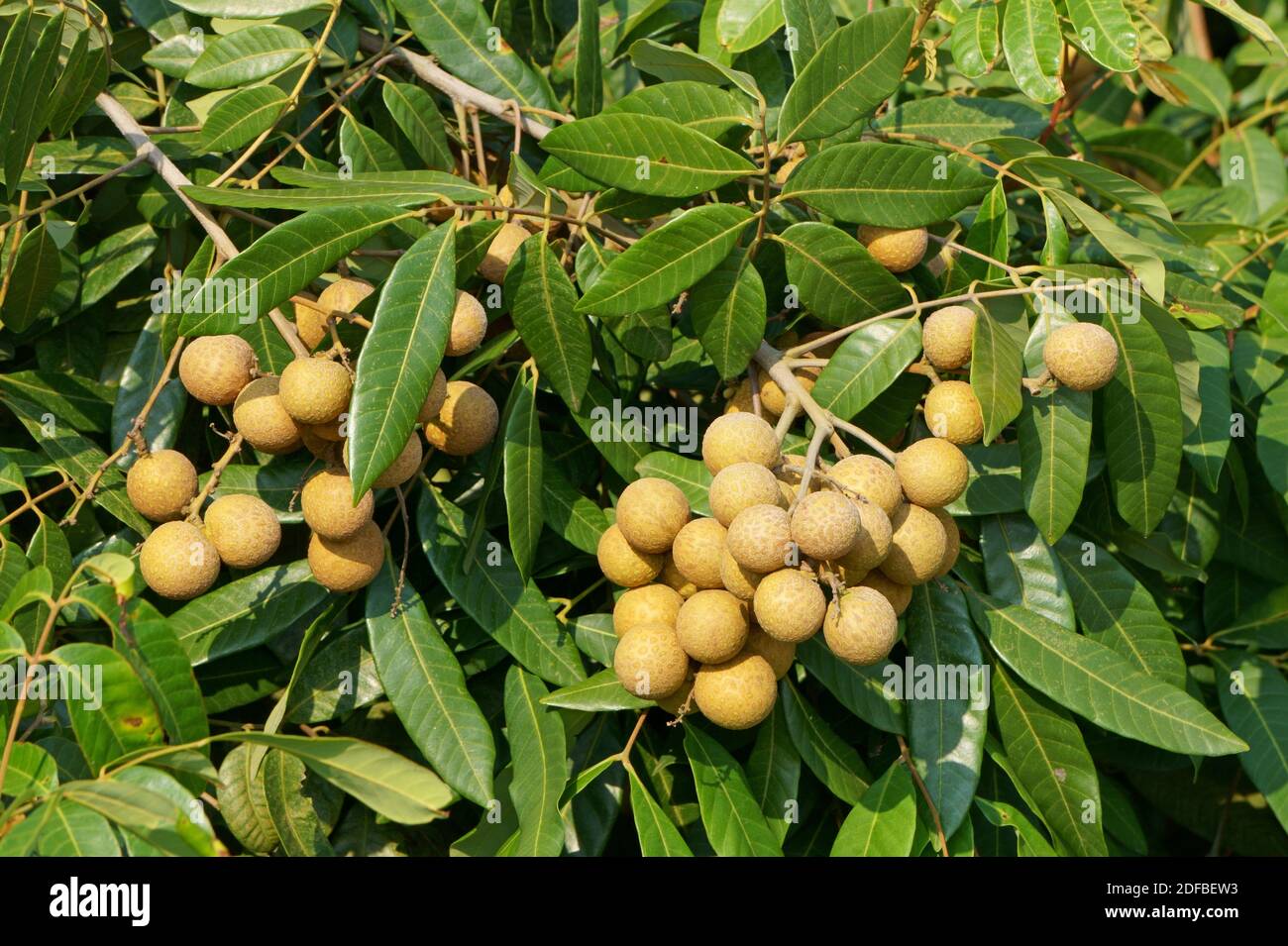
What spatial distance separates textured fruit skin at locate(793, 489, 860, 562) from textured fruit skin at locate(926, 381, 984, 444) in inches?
9.9

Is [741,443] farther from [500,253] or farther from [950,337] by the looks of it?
[500,253]

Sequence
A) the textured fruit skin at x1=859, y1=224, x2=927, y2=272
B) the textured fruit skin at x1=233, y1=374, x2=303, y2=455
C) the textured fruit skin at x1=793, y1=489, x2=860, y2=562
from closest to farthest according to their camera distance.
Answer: the textured fruit skin at x1=793, y1=489, x2=860, y2=562
the textured fruit skin at x1=233, y1=374, x2=303, y2=455
the textured fruit skin at x1=859, y1=224, x2=927, y2=272

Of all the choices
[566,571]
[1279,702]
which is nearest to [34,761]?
[566,571]

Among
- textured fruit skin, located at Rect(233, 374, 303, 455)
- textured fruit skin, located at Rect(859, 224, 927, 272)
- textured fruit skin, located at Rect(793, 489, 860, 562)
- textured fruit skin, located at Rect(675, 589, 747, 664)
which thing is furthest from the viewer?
textured fruit skin, located at Rect(859, 224, 927, 272)

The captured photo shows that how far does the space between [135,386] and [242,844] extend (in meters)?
0.65

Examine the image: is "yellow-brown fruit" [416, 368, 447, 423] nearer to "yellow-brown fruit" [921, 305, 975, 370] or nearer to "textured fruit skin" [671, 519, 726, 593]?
"textured fruit skin" [671, 519, 726, 593]

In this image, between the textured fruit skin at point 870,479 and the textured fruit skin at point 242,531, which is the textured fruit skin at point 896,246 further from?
the textured fruit skin at point 242,531

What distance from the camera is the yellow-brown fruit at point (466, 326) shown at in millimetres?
1453

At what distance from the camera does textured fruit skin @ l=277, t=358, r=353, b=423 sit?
1.32 m

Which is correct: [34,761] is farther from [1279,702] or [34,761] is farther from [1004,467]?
[1279,702]

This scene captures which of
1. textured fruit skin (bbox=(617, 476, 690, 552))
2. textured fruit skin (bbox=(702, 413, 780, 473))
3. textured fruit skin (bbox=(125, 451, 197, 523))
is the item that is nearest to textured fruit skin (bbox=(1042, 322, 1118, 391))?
textured fruit skin (bbox=(702, 413, 780, 473))

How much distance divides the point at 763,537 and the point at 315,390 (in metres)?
0.52

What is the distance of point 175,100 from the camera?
1828 mm

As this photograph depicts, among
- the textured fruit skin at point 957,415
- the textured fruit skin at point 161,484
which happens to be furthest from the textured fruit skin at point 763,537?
the textured fruit skin at point 161,484
